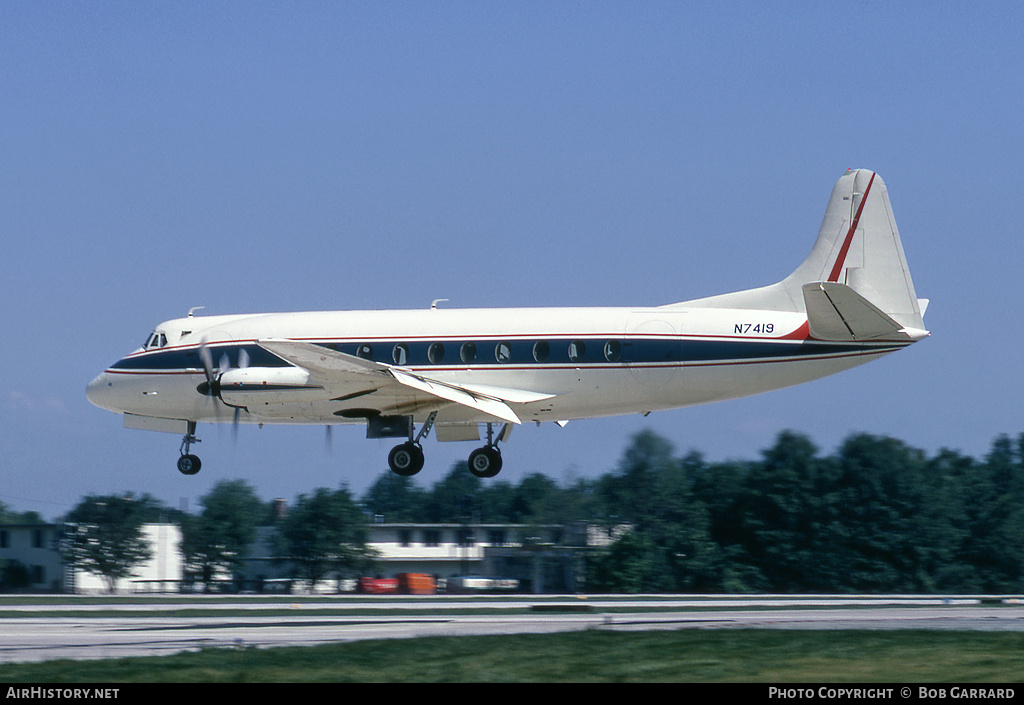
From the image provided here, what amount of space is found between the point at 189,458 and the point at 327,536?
148ft

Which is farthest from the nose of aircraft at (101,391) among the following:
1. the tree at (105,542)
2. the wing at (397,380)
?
the tree at (105,542)

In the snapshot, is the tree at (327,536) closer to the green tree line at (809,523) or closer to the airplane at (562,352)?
the green tree line at (809,523)

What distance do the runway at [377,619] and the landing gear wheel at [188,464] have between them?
4115 mm

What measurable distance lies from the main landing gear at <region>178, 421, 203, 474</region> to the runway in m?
4.15

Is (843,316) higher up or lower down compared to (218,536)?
higher up

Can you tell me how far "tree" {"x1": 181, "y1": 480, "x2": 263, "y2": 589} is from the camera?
251 ft

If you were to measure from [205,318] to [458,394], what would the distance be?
9.32 metres

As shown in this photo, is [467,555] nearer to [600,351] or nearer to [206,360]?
[206,360]

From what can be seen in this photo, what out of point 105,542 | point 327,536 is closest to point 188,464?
point 105,542

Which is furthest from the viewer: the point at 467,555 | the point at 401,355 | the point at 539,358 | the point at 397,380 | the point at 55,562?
the point at 467,555

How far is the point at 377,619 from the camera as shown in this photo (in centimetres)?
3184

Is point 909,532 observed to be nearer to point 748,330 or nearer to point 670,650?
point 748,330

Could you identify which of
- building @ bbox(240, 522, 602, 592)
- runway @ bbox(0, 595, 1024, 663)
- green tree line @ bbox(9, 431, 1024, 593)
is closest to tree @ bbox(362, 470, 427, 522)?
building @ bbox(240, 522, 602, 592)

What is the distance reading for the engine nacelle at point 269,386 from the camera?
32531 mm
